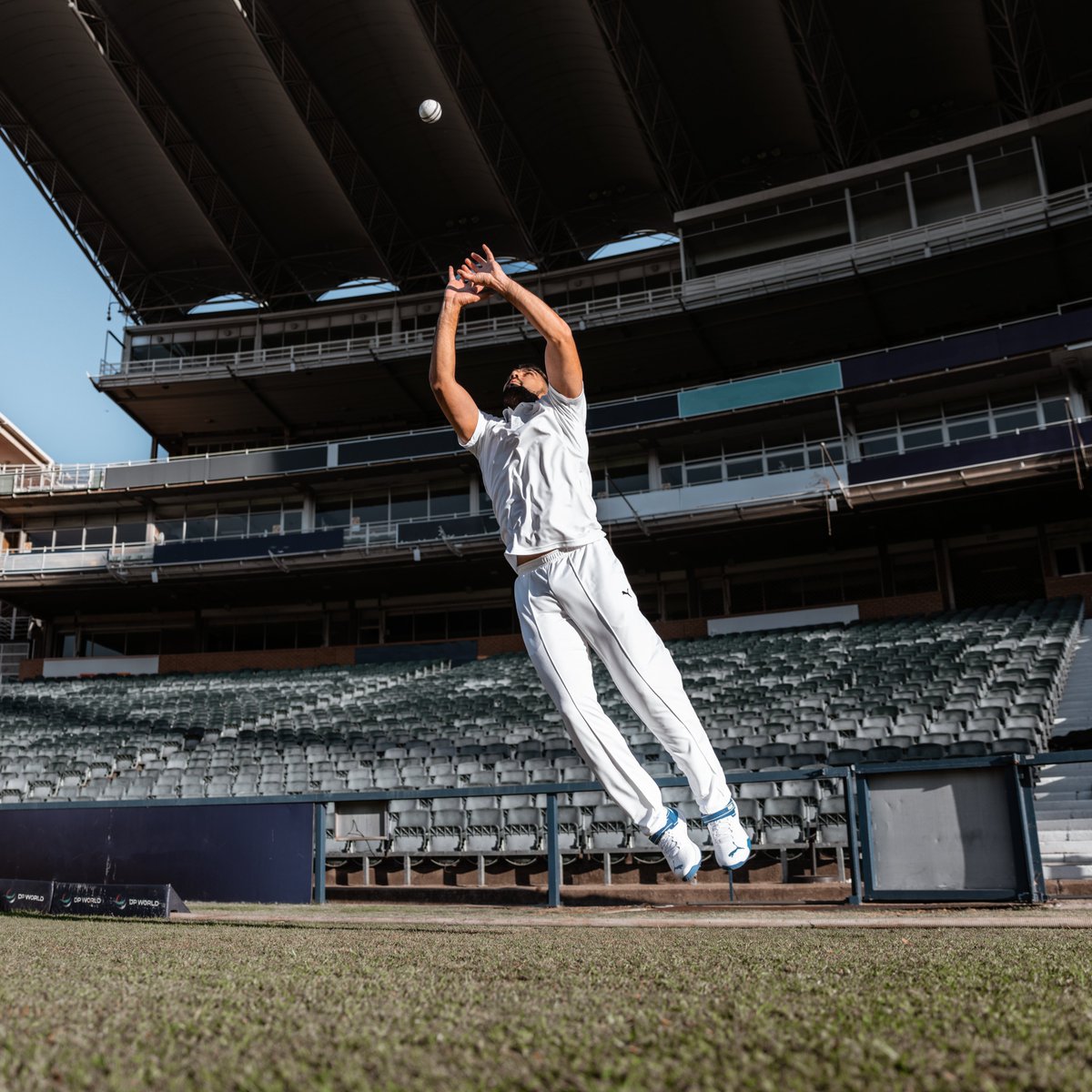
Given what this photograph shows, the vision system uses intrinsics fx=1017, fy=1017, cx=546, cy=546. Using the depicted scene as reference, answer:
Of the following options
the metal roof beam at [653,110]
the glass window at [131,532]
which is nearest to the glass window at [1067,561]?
the metal roof beam at [653,110]

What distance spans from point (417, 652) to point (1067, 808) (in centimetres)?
2857

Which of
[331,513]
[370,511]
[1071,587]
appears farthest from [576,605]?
[331,513]

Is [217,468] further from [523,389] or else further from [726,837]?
[726,837]

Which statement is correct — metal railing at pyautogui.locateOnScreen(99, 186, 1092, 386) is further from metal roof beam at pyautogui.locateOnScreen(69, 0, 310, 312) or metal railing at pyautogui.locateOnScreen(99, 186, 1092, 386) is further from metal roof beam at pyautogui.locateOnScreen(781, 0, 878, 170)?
metal roof beam at pyautogui.locateOnScreen(781, 0, 878, 170)

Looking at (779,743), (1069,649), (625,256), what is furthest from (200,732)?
(625,256)

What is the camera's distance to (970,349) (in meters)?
30.8

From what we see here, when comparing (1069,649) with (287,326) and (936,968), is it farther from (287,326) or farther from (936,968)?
(287,326)

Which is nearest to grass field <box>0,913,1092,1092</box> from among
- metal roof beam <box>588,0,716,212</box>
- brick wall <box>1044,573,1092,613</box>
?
brick wall <box>1044,573,1092,613</box>

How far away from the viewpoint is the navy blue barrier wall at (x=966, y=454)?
2844cm

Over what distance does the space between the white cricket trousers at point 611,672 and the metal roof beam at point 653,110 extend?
31.8 m

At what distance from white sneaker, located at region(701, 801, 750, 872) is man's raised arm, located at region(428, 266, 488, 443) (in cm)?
230

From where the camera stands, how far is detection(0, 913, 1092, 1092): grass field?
180 cm

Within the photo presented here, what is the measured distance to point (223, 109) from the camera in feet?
120

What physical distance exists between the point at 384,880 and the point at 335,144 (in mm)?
31983
